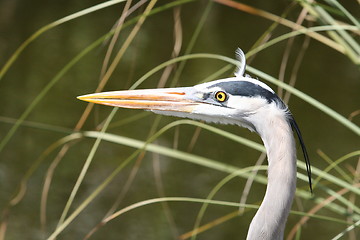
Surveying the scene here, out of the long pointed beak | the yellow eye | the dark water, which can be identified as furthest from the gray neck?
the dark water

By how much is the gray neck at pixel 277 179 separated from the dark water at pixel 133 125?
170cm

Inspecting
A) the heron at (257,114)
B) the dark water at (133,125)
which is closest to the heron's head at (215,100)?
the heron at (257,114)

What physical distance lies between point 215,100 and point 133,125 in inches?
266

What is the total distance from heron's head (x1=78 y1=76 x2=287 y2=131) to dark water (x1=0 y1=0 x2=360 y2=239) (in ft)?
4.58

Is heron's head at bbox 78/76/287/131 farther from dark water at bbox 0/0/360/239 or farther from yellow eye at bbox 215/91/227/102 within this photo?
dark water at bbox 0/0/360/239

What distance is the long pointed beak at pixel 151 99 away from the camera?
2.40 metres

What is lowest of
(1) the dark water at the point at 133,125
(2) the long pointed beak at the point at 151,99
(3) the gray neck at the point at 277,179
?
(3) the gray neck at the point at 277,179

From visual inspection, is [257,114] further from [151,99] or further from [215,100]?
[151,99]

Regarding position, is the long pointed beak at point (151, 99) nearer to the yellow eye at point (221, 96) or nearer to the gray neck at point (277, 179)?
A: the yellow eye at point (221, 96)

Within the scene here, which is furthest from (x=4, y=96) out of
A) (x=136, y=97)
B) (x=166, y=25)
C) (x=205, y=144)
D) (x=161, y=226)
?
(x=136, y=97)

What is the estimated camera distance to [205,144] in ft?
29.3

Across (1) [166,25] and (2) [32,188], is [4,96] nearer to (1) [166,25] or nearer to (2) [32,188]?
(2) [32,188]

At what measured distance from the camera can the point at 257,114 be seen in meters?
2.25

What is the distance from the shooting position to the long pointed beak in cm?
240
